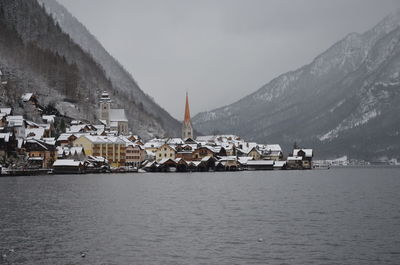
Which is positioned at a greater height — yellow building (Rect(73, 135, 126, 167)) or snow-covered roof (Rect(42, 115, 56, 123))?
snow-covered roof (Rect(42, 115, 56, 123))

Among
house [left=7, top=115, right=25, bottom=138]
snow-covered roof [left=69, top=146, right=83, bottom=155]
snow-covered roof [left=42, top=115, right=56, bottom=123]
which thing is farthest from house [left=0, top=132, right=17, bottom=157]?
snow-covered roof [left=42, top=115, right=56, bottom=123]

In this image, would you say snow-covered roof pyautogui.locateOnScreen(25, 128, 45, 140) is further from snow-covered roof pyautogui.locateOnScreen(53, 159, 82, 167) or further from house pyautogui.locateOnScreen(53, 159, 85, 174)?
house pyautogui.locateOnScreen(53, 159, 85, 174)

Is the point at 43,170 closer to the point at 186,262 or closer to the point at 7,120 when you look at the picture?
the point at 7,120

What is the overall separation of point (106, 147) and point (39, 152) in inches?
1258

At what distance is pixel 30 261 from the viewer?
3269 centimetres

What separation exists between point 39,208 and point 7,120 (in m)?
112

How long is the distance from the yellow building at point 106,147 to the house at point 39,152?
71.0ft

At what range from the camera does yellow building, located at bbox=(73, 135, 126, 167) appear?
17712 centimetres

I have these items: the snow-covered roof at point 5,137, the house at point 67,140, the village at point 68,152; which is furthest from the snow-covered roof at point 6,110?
the snow-covered roof at point 5,137

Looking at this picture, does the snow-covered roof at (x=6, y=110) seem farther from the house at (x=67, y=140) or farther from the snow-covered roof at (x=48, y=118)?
the snow-covered roof at (x=48, y=118)

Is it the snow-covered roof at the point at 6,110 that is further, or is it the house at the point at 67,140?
the house at the point at 67,140

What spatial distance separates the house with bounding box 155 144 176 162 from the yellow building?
486 inches

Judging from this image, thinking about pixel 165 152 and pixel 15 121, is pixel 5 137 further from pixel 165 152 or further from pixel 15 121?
pixel 165 152

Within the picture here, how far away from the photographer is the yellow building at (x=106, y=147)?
177125 millimetres
